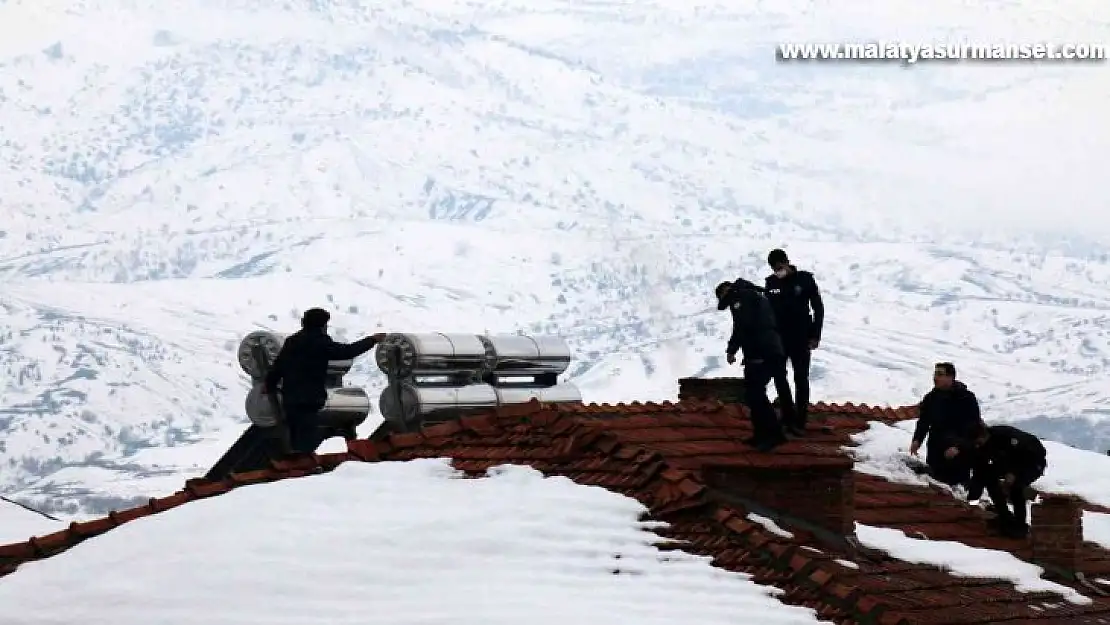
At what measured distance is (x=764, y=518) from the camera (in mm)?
19109

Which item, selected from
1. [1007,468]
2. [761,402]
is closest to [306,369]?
[761,402]

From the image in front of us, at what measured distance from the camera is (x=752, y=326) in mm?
21359

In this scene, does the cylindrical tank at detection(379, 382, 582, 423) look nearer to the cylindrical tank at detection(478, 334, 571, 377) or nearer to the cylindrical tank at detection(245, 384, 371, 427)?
the cylindrical tank at detection(478, 334, 571, 377)

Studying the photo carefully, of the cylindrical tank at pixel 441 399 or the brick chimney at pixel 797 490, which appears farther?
the cylindrical tank at pixel 441 399

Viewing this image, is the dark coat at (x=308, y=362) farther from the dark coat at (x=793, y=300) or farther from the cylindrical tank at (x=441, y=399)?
the dark coat at (x=793, y=300)

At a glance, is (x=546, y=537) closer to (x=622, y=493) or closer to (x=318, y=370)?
(x=622, y=493)

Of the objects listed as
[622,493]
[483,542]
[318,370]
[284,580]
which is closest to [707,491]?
[622,493]

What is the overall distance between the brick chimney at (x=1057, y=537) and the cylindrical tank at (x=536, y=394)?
18.1ft

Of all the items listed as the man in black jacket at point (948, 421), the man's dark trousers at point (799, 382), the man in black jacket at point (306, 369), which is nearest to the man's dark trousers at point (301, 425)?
the man in black jacket at point (306, 369)

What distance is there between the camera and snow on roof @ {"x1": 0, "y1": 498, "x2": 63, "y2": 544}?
28641mm

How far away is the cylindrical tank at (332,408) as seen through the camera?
2509cm

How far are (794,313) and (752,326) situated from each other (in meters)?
1.42

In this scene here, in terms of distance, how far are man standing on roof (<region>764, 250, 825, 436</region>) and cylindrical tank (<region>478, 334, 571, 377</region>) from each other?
2.91m

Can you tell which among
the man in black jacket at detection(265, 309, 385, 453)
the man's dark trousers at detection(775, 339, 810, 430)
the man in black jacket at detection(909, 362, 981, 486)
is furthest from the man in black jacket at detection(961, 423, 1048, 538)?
the man in black jacket at detection(265, 309, 385, 453)
